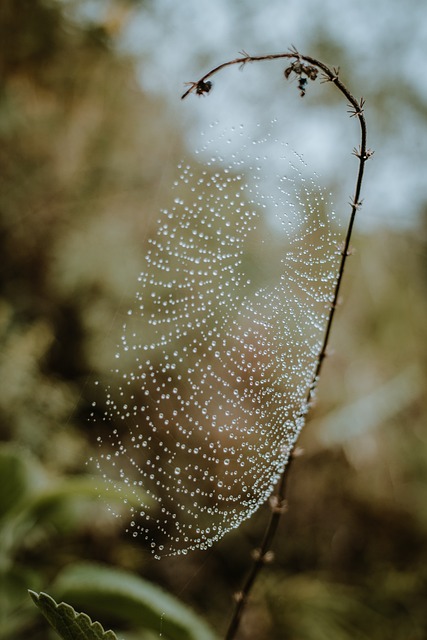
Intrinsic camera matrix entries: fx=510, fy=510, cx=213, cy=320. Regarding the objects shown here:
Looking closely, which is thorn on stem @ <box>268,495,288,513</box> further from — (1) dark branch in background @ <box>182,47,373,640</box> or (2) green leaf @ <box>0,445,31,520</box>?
(2) green leaf @ <box>0,445,31,520</box>

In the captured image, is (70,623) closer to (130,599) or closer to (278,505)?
(278,505)

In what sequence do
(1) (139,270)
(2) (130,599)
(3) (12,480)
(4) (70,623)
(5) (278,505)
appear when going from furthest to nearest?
(1) (139,270)
(3) (12,480)
(2) (130,599)
(5) (278,505)
(4) (70,623)

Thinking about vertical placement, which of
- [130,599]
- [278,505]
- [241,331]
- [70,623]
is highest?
[241,331]

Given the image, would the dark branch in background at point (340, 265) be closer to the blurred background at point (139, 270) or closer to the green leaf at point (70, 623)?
the green leaf at point (70, 623)

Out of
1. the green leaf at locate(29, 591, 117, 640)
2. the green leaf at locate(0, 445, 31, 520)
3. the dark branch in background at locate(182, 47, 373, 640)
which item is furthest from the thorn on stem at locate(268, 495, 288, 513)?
the green leaf at locate(0, 445, 31, 520)

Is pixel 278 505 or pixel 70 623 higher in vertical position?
pixel 278 505

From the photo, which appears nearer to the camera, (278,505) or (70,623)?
(70,623)

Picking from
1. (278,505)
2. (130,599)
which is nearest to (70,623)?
(278,505)
